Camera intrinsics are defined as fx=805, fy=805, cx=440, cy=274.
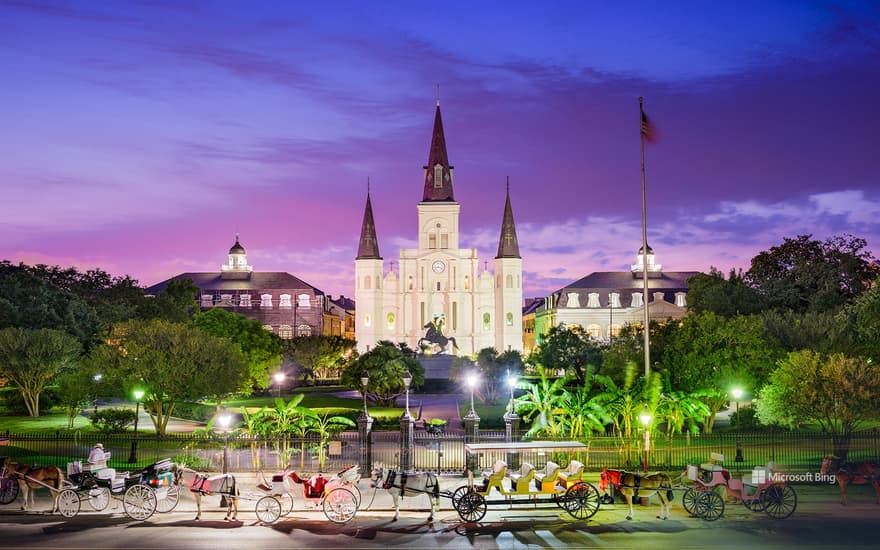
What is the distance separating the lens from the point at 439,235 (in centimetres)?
11275

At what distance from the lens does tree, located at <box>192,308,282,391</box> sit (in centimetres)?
5610

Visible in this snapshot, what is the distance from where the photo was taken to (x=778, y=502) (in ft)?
57.6

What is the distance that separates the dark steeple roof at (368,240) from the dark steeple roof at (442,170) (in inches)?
327

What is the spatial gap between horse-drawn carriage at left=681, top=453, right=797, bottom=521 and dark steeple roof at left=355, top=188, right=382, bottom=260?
3663 inches

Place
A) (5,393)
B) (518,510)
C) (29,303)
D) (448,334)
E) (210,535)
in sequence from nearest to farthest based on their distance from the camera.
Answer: (210,535)
(518,510)
(5,393)
(29,303)
(448,334)

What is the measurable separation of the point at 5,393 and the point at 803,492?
47339 millimetres

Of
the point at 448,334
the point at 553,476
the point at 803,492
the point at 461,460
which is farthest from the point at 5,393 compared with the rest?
the point at 448,334

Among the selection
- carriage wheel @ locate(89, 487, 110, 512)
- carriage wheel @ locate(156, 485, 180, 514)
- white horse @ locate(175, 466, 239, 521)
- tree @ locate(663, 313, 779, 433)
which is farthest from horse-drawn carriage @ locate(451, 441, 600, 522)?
tree @ locate(663, 313, 779, 433)

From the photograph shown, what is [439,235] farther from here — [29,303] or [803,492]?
[803,492]

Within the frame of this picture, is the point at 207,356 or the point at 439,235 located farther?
the point at 439,235

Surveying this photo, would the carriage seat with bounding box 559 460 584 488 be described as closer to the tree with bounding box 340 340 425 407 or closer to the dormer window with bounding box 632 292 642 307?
the tree with bounding box 340 340 425 407

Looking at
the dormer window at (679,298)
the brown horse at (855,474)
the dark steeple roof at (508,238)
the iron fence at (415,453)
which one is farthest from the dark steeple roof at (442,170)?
the brown horse at (855,474)

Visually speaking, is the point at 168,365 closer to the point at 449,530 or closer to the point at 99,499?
the point at 99,499

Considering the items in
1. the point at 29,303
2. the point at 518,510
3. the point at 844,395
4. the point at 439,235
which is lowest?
the point at 518,510
